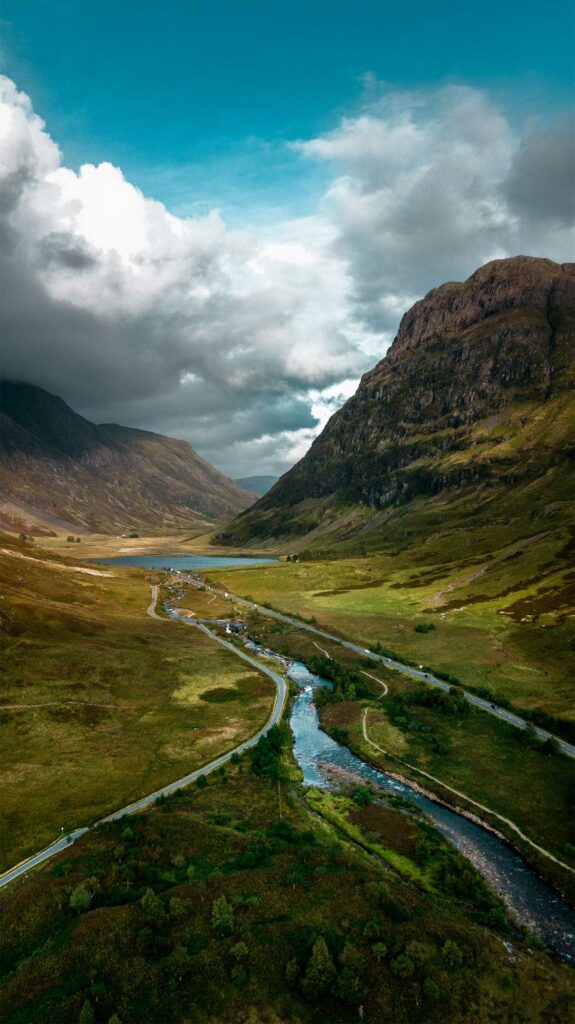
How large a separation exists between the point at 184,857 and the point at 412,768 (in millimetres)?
43767

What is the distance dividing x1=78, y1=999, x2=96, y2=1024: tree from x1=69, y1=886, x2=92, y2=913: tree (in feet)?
41.3

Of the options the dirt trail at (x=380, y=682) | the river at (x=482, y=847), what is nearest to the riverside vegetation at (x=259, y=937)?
the river at (x=482, y=847)

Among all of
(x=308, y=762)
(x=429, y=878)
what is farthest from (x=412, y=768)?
(x=429, y=878)

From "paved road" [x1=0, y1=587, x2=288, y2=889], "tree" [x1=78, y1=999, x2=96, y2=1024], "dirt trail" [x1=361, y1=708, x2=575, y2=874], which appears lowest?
"paved road" [x1=0, y1=587, x2=288, y2=889]

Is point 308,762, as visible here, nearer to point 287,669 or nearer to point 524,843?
point 524,843

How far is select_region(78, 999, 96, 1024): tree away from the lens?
116ft

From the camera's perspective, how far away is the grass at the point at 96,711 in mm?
74000

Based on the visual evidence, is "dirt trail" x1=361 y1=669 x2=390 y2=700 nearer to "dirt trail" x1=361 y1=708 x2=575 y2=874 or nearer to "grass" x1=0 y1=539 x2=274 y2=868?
"dirt trail" x1=361 y1=708 x2=575 y2=874

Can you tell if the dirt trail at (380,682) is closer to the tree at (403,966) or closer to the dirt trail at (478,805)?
the dirt trail at (478,805)

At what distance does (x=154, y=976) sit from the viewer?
4041 centimetres

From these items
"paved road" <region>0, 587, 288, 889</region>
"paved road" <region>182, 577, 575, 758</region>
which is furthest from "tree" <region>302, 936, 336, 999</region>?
"paved road" <region>182, 577, 575, 758</region>

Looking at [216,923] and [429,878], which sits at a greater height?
[216,923]

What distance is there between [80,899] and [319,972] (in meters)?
23.3

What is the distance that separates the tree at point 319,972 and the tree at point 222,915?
7867mm
